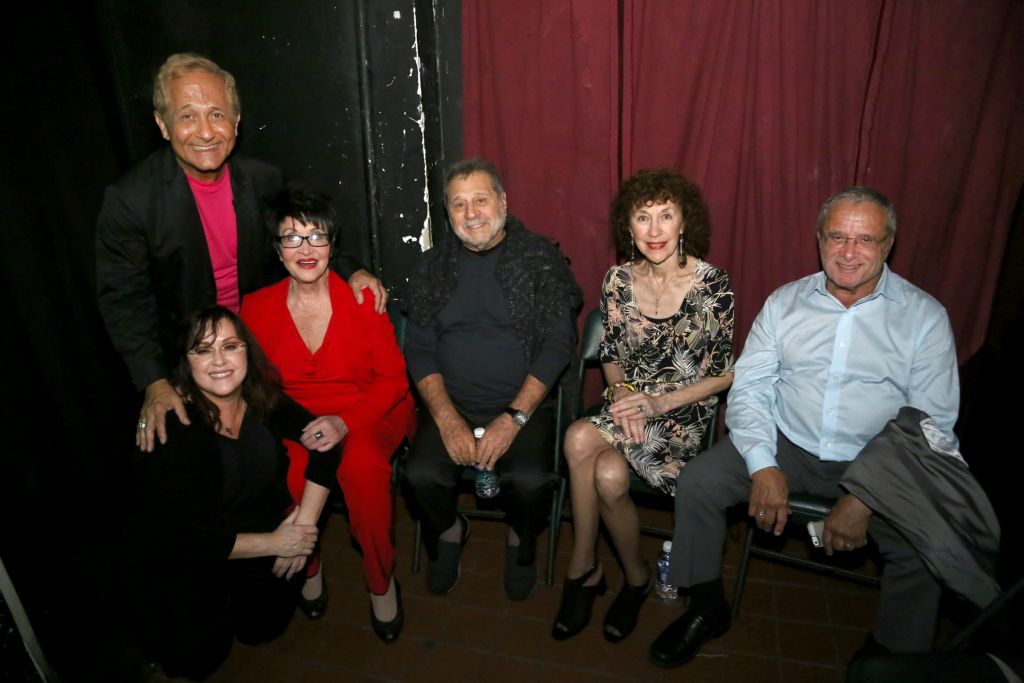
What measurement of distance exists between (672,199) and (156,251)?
2125mm

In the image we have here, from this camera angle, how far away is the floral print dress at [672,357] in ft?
8.72

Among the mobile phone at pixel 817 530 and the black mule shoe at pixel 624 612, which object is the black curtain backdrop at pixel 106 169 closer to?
the black mule shoe at pixel 624 612

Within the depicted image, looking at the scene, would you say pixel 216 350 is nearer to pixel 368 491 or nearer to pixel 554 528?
pixel 368 491

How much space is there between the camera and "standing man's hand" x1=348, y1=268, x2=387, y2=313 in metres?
2.82

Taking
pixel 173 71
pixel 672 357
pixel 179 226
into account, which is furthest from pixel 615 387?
pixel 173 71

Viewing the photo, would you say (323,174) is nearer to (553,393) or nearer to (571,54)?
(571,54)

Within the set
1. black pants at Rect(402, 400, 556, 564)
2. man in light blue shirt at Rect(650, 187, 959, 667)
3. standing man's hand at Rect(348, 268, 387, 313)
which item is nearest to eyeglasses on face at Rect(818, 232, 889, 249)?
man in light blue shirt at Rect(650, 187, 959, 667)

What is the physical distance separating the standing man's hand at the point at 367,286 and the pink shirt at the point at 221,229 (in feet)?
1.74

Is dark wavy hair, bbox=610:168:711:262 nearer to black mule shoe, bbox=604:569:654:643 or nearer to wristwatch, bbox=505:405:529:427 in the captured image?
wristwatch, bbox=505:405:529:427

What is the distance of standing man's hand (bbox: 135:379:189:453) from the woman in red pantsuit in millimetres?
463

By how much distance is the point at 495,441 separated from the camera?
8.79ft

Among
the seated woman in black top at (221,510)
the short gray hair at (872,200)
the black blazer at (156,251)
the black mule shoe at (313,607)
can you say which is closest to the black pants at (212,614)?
the seated woman in black top at (221,510)

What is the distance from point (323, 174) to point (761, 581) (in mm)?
3000

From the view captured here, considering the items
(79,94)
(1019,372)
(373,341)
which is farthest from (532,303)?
(79,94)
